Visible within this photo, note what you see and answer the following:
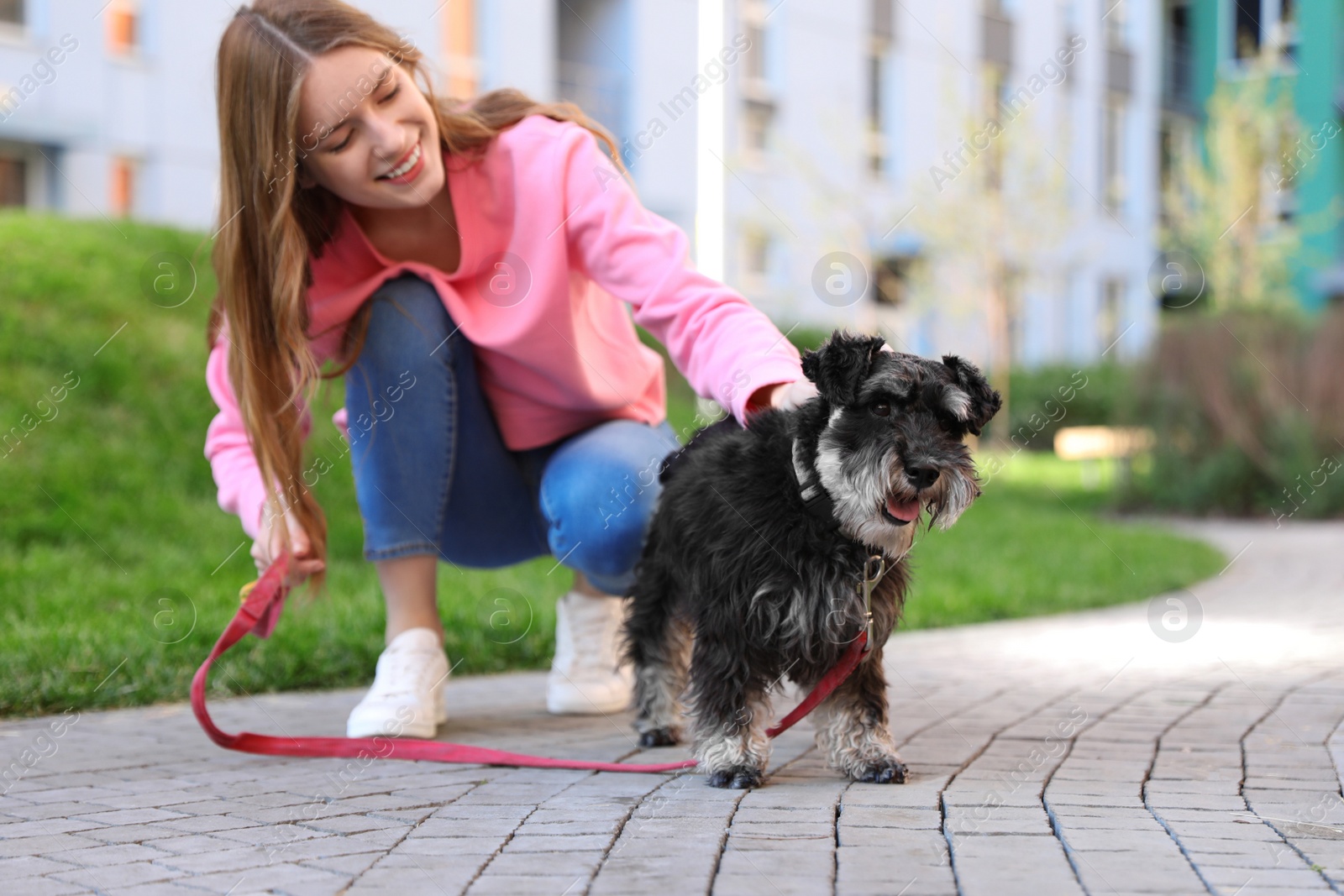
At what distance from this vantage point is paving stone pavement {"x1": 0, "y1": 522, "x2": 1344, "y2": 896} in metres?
2.46

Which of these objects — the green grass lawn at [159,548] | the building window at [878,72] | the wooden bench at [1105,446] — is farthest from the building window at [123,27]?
the building window at [878,72]

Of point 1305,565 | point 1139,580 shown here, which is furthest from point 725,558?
point 1305,565

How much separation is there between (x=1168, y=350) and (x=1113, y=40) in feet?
56.0

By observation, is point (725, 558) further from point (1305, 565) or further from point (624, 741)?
point (1305, 565)

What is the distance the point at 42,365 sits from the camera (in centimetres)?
830

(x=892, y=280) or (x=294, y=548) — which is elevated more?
(x=892, y=280)

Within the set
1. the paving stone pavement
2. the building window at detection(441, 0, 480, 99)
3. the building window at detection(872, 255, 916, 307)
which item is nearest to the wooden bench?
the building window at detection(872, 255, 916, 307)

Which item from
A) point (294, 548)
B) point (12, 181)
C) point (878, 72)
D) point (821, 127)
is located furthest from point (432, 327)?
point (878, 72)

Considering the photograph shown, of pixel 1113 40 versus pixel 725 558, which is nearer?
pixel 725 558

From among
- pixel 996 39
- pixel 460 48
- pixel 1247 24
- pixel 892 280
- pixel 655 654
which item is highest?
pixel 1247 24

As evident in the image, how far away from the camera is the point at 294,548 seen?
12.1 feet

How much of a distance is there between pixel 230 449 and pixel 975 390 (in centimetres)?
230

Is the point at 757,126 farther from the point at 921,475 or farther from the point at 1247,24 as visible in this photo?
the point at 921,475

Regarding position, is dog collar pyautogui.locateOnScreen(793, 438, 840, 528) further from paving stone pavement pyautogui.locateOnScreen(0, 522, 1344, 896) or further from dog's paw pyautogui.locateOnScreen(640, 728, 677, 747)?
dog's paw pyautogui.locateOnScreen(640, 728, 677, 747)
